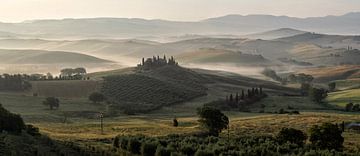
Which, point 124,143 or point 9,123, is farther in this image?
point 9,123

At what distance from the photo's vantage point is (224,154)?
4912cm

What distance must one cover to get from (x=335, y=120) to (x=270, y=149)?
149 feet

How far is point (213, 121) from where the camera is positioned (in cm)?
7612

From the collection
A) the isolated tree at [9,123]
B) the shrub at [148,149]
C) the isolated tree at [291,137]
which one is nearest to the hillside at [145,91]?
the isolated tree at [291,137]

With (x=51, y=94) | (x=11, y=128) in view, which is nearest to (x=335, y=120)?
(x=11, y=128)

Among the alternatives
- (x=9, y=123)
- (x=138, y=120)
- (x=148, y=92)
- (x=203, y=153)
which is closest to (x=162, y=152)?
(x=203, y=153)

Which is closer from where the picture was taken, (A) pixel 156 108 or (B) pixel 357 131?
(B) pixel 357 131

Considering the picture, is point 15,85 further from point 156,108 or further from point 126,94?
point 156,108

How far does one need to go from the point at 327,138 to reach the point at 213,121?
19.0 meters

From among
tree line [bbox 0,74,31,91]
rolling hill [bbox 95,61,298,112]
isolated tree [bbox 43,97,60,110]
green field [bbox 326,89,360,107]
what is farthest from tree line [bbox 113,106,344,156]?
tree line [bbox 0,74,31,91]

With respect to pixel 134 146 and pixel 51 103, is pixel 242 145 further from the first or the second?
pixel 51 103

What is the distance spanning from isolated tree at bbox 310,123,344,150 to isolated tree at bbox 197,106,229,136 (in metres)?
16.5

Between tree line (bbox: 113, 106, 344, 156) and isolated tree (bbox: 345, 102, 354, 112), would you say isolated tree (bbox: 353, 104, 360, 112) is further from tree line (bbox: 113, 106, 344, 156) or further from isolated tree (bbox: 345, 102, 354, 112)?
tree line (bbox: 113, 106, 344, 156)

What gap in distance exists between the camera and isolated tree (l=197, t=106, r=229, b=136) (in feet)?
249
